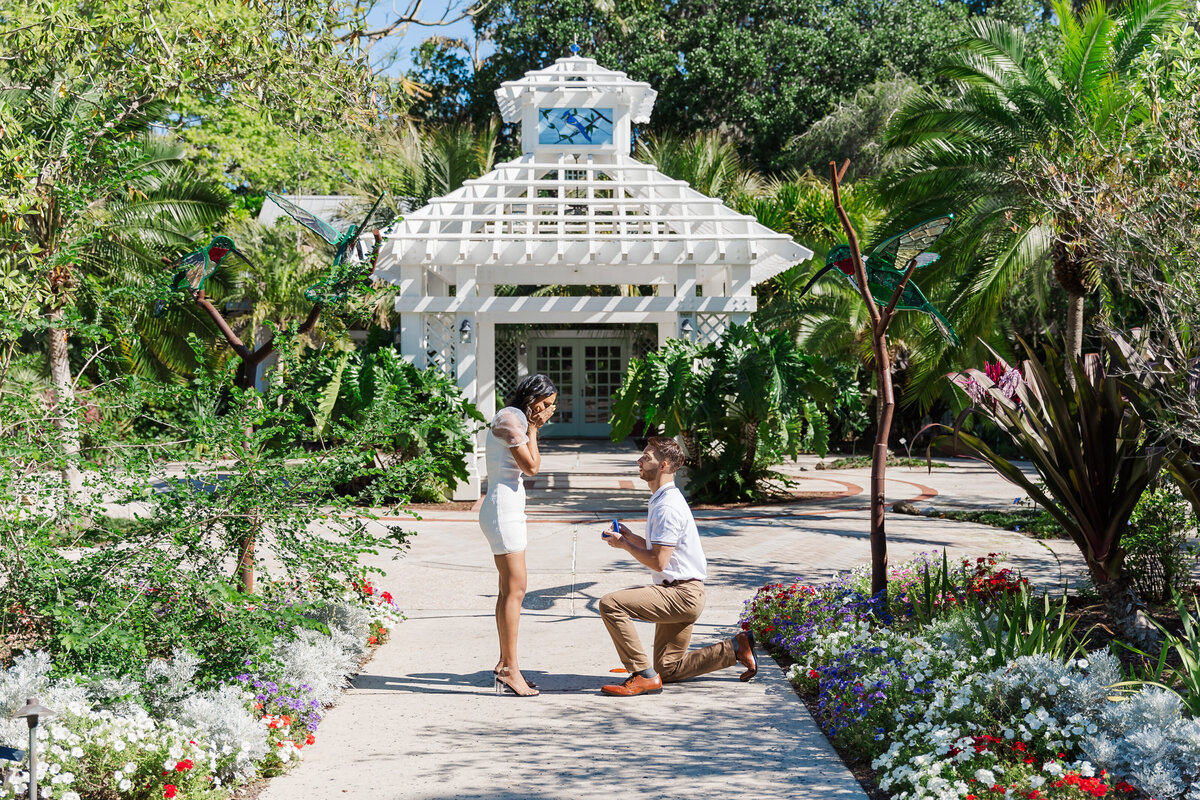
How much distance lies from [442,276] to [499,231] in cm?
201

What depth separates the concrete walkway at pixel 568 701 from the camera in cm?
418

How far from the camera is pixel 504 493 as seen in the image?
5293 millimetres

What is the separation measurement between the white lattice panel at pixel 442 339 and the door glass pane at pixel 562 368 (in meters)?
11.3

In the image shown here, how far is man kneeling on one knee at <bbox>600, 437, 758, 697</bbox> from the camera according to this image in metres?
5.34

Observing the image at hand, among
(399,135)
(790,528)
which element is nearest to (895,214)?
(790,528)

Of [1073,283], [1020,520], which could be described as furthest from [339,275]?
[1073,283]

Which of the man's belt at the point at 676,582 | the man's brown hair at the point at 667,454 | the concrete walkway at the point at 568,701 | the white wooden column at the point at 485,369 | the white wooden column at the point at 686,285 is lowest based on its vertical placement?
the concrete walkway at the point at 568,701

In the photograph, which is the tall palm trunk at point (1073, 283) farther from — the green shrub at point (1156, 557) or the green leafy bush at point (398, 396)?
the green leafy bush at point (398, 396)

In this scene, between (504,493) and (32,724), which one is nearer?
(32,724)

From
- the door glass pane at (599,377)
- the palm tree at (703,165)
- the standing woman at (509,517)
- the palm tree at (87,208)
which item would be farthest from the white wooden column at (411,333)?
the door glass pane at (599,377)

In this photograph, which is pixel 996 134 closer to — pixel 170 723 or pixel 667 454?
pixel 667 454

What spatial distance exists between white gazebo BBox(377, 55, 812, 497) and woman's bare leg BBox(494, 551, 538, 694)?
24.9 feet

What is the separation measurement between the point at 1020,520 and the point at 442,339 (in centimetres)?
736

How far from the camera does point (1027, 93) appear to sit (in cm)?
1145
